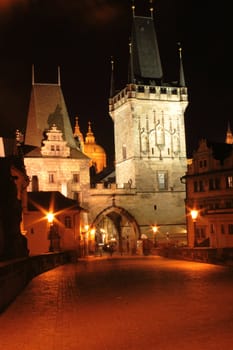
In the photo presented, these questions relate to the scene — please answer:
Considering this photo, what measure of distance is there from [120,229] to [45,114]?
687 inches

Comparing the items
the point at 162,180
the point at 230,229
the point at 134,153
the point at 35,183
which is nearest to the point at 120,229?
the point at 162,180

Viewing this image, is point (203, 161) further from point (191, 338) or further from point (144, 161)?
point (191, 338)

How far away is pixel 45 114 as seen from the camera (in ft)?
212

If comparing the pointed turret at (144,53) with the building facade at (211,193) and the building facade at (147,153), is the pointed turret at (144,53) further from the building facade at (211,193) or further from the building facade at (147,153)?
the building facade at (211,193)

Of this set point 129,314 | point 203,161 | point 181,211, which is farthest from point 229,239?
point 129,314

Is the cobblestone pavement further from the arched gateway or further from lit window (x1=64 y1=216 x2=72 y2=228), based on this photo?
the arched gateway

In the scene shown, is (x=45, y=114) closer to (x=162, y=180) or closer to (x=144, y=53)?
(x=144, y=53)

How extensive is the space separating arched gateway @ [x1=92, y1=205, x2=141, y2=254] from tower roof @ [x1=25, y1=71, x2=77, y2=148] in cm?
875

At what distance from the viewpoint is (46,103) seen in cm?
6562

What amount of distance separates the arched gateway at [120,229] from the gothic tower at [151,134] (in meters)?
2.02

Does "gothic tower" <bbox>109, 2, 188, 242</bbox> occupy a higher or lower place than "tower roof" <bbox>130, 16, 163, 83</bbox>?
lower

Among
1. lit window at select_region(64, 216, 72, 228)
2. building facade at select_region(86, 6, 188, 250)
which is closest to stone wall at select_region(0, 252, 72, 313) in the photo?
lit window at select_region(64, 216, 72, 228)

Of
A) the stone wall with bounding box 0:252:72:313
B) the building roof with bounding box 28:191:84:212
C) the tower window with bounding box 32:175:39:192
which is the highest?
the tower window with bounding box 32:175:39:192

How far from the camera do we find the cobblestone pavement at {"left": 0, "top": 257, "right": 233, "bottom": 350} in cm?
807
